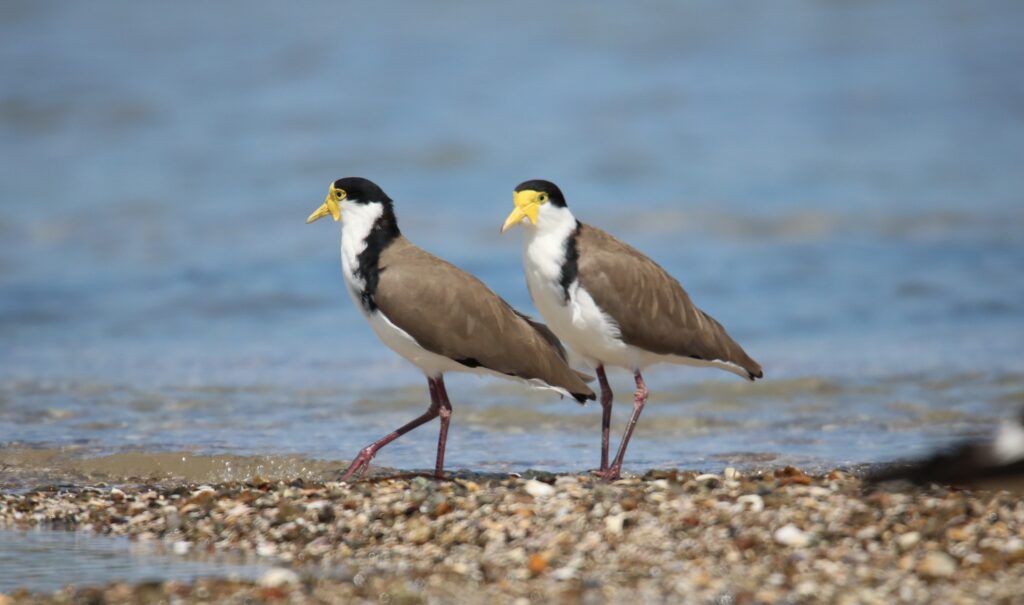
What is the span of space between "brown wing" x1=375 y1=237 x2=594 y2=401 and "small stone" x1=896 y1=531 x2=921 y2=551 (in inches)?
109

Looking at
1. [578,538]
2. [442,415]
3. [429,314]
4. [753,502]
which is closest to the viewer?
[578,538]

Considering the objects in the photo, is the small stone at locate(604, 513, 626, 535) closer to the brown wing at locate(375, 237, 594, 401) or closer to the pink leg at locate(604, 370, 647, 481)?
the pink leg at locate(604, 370, 647, 481)

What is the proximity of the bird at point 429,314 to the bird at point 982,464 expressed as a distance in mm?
2307

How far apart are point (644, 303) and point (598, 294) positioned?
0.36 meters

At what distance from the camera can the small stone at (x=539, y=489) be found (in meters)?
7.54

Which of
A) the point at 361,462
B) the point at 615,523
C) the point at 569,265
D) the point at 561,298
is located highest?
the point at 569,265

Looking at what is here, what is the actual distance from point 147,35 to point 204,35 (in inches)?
56.1

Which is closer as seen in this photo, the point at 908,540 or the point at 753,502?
the point at 908,540

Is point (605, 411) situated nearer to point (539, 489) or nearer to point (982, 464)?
point (539, 489)

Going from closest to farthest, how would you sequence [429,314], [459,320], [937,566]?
[937,566], [429,314], [459,320]

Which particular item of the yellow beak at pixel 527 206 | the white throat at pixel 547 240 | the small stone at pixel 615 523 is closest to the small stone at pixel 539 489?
the small stone at pixel 615 523

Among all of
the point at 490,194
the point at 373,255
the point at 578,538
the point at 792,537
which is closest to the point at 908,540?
the point at 792,537

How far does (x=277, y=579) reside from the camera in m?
6.31

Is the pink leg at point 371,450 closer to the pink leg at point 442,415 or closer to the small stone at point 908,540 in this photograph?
the pink leg at point 442,415
